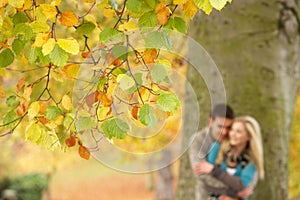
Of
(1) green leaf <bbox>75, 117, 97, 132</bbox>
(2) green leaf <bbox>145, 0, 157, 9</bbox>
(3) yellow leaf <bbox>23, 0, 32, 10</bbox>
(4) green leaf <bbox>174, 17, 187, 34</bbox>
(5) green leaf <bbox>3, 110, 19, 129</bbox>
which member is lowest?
(5) green leaf <bbox>3, 110, 19, 129</bbox>

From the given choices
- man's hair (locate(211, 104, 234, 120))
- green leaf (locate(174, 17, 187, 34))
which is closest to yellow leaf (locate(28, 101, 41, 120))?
green leaf (locate(174, 17, 187, 34))

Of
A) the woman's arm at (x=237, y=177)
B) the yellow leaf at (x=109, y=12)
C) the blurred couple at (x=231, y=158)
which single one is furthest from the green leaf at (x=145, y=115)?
the woman's arm at (x=237, y=177)

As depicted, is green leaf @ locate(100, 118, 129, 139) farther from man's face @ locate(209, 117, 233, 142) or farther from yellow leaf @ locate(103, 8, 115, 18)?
man's face @ locate(209, 117, 233, 142)

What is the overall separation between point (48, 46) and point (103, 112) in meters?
0.33

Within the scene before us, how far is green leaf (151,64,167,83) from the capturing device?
209cm

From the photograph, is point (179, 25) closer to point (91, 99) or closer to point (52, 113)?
point (91, 99)

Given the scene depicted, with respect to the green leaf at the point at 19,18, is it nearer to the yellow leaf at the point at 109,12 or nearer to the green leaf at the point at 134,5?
the yellow leaf at the point at 109,12

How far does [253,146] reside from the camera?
15.9 ft

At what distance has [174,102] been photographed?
2.01 meters

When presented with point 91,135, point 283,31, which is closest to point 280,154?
point 283,31

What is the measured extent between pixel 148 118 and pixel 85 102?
1.25ft

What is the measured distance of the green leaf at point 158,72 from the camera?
6.84 ft

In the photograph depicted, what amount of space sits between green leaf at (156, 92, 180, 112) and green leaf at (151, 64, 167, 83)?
9 cm

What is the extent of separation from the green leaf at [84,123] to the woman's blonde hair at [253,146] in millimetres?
2725
